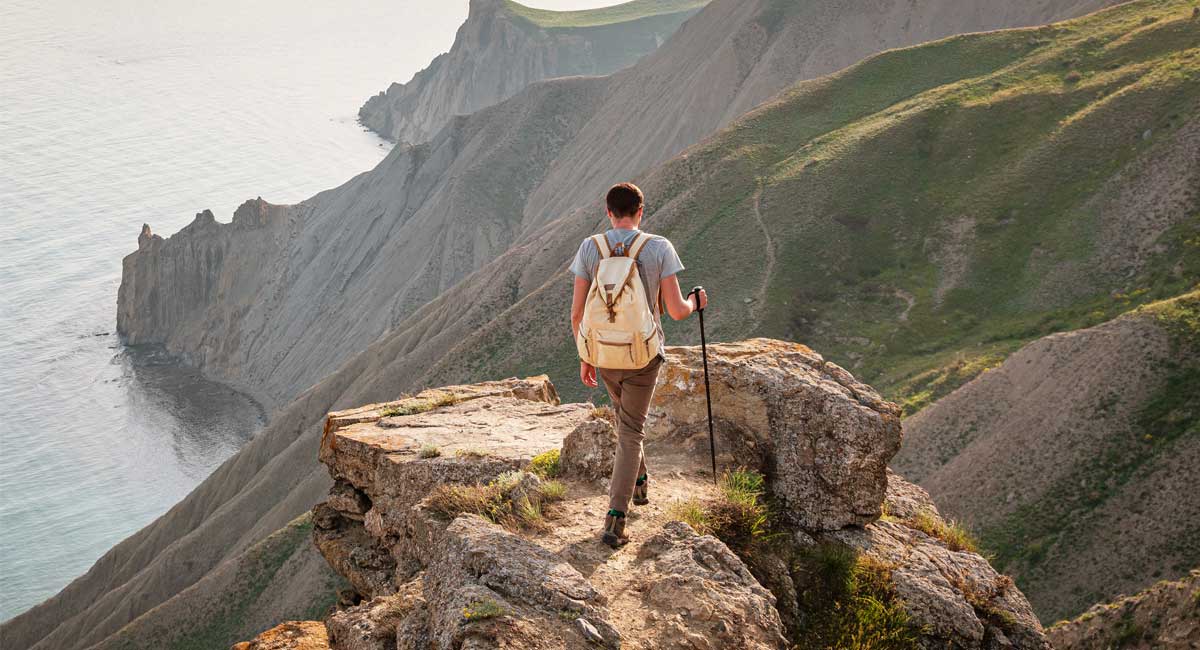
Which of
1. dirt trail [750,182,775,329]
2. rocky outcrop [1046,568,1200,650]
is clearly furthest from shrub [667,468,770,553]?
dirt trail [750,182,775,329]

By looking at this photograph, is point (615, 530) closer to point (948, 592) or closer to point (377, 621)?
point (377, 621)

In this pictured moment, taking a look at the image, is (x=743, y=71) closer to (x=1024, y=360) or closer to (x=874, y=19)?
(x=874, y=19)

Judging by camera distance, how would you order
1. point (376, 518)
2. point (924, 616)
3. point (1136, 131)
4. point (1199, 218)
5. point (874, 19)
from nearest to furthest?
point (924, 616) → point (376, 518) → point (1199, 218) → point (1136, 131) → point (874, 19)

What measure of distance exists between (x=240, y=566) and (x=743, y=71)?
59769 millimetres

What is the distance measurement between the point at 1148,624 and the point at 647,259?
11865 mm

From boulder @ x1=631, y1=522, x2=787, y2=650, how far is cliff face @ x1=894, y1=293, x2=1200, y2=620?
1657cm

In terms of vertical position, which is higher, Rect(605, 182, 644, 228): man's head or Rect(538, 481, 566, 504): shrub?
Rect(605, 182, 644, 228): man's head

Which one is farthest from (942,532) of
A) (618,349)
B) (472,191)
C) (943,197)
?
(472,191)

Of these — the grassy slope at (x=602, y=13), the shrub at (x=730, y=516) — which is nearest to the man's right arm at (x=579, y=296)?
the shrub at (x=730, y=516)

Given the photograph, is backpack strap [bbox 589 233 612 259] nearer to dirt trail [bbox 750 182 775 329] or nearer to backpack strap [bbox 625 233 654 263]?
backpack strap [bbox 625 233 654 263]

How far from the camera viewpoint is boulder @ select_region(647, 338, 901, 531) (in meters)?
9.06

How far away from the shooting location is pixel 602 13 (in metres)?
162

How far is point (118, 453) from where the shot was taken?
73.8 meters

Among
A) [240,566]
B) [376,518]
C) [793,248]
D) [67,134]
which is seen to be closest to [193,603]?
[240,566]
